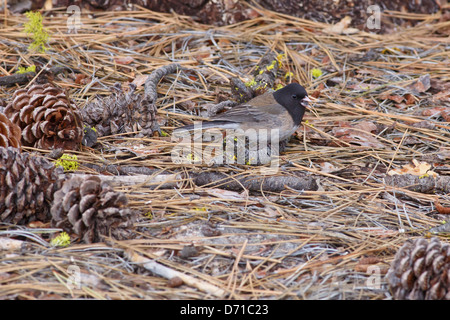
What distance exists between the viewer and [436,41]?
203 inches

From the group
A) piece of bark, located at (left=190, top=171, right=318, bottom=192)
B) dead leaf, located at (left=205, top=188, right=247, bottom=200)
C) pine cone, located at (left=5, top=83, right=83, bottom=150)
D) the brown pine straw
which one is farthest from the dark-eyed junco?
pine cone, located at (left=5, top=83, right=83, bottom=150)

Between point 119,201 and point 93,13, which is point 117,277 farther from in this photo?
point 93,13

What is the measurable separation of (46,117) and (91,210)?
A: 1159 mm

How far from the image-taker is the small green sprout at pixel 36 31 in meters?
4.11

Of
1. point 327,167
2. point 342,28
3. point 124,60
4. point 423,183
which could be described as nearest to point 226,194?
point 327,167

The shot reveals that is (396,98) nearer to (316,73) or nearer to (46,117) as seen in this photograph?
(316,73)

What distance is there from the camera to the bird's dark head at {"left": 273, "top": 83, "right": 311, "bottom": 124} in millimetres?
3914

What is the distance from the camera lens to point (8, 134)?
9.68 ft

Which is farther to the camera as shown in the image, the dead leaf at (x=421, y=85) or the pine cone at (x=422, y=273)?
the dead leaf at (x=421, y=85)

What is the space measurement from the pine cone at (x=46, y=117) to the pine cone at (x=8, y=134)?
289mm

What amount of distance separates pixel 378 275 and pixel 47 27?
3.99m

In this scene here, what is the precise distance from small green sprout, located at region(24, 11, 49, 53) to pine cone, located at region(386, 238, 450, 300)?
3.52 m

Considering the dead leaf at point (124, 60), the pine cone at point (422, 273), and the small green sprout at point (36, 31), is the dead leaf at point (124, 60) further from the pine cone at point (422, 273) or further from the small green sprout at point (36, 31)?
the pine cone at point (422, 273)

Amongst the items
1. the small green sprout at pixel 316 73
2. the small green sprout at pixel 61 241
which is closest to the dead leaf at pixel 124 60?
the small green sprout at pixel 316 73
